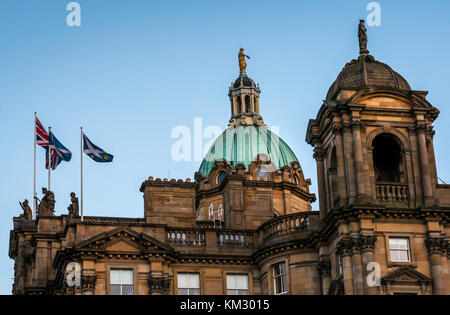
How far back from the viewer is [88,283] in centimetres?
6412

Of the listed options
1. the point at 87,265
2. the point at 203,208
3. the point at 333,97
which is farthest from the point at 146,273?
the point at 203,208

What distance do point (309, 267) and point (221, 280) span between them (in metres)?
4.97

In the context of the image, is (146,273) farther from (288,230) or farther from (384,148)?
(384,148)

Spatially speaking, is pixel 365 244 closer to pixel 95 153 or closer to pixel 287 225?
pixel 287 225

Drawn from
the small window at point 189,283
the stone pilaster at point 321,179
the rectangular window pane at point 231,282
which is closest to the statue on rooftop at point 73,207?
the small window at point 189,283

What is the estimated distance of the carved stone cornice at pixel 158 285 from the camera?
6494 cm

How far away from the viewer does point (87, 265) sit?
64.6 metres

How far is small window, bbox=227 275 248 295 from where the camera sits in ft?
221

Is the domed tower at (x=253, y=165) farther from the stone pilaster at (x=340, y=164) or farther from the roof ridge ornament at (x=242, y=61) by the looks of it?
the stone pilaster at (x=340, y=164)

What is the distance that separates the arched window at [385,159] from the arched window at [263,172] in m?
20.5

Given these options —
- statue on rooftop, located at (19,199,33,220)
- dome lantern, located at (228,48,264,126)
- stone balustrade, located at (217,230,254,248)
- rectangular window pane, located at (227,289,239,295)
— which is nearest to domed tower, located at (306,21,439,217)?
stone balustrade, located at (217,230,254,248)

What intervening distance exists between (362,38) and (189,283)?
56.2 ft

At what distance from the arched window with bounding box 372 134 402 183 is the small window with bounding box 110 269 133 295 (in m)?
14.9

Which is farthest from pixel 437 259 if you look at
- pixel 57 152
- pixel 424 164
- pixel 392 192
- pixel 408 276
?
pixel 57 152
